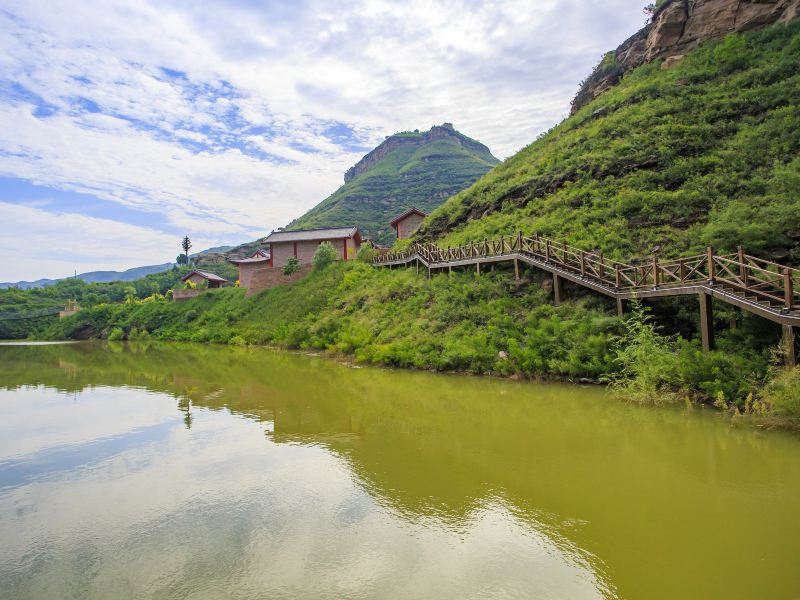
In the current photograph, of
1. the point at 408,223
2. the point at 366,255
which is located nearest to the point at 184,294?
the point at 366,255

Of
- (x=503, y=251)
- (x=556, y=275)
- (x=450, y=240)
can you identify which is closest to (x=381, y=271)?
(x=450, y=240)

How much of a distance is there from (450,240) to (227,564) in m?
29.3

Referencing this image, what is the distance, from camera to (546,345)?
17.6 meters

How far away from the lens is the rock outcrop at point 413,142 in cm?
16975

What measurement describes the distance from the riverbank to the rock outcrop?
13956cm

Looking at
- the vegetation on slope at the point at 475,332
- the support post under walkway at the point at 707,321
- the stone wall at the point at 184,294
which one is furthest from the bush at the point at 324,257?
the support post under walkway at the point at 707,321

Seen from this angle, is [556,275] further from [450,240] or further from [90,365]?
[90,365]


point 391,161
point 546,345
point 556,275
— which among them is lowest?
point 546,345

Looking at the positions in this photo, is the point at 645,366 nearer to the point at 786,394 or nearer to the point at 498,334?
the point at 786,394

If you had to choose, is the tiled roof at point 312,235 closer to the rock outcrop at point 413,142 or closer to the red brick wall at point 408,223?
the red brick wall at point 408,223

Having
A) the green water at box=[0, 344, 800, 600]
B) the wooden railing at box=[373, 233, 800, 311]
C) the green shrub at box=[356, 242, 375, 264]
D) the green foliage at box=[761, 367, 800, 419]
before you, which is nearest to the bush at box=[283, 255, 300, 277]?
the green shrub at box=[356, 242, 375, 264]

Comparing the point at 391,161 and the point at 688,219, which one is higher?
the point at 391,161

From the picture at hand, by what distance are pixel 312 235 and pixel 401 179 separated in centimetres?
8998

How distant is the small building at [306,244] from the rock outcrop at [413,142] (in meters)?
125
